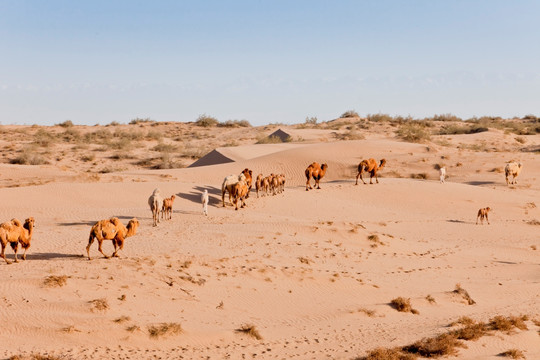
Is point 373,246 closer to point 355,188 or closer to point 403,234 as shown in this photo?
point 403,234

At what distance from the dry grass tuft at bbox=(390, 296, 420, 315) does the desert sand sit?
0.71 feet

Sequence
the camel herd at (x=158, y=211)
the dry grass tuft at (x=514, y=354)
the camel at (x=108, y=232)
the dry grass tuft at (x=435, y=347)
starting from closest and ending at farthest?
the dry grass tuft at (x=435, y=347), the dry grass tuft at (x=514, y=354), the camel herd at (x=158, y=211), the camel at (x=108, y=232)

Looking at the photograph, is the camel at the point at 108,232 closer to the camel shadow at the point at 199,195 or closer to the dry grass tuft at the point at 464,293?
the dry grass tuft at the point at 464,293

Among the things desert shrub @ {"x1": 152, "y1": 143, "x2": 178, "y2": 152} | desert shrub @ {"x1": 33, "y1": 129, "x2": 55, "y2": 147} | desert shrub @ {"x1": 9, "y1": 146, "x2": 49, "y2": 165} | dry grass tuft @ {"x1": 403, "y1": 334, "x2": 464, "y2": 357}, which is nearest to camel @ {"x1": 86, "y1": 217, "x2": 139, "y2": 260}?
dry grass tuft @ {"x1": 403, "y1": 334, "x2": 464, "y2": 357}

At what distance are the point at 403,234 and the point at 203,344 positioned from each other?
12224mm

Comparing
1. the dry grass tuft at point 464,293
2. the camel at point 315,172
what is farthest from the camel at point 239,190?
the dry grass tuft at point 464,293

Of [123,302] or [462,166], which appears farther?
[462,166]

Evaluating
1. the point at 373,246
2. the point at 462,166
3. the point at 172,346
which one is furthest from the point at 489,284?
the point at 462,166

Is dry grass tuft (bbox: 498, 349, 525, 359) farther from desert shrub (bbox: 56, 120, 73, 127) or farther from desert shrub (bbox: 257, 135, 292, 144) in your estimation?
desert shrub (bbox: 56, 120, 73, 127)

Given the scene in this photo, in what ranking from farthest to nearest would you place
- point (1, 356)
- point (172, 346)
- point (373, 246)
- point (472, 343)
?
point (373, 246)
point (472, 343)
point (172, 346)
point (1, 356)

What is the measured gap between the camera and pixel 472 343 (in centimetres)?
1071

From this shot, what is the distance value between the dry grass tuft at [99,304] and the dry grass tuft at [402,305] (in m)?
5.74

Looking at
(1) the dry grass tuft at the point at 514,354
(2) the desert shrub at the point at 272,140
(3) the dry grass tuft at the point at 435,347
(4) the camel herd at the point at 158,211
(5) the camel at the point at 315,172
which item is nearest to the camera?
(3) the dry grass tuft at the point at 435,347

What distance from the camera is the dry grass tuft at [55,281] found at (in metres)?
11.5
